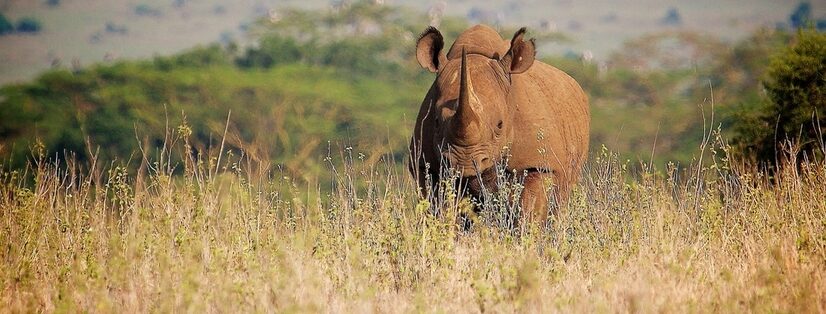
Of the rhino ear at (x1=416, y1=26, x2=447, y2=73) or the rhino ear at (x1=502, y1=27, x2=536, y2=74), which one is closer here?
the rhino ear at (x1=502, y1=27, x2=536, y2=74)

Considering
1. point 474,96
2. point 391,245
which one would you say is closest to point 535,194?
point 474,96

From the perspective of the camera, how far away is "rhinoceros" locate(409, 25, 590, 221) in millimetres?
9070

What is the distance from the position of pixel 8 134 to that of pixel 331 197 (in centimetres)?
2979

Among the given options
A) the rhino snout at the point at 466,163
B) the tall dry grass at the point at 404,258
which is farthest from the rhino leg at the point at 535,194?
the tall dry grass at the point at 404,258

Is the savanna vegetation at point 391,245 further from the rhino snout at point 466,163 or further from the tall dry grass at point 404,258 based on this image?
the rhino snout at point 466,163

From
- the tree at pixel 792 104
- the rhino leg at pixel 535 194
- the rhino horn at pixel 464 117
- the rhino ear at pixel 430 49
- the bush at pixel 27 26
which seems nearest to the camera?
the rhino horn at pixel 464 117

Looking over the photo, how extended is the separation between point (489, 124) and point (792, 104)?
22.2ft

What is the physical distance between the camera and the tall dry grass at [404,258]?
639 cm

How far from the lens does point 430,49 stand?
396 inches

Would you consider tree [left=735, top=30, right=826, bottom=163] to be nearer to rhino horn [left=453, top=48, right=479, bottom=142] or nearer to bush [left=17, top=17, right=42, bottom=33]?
rhino horn [left=453, top=48, right=479, bottom=142]

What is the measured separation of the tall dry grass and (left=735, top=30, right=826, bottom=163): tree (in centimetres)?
591

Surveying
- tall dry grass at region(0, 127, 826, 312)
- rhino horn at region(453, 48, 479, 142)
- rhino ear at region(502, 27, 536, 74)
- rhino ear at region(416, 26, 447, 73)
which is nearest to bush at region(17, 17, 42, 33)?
rhino ear at region(416, 26, 447, 73)

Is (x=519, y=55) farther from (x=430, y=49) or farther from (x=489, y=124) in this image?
(x=489, y=124)

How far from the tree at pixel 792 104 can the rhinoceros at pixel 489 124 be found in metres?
4.81
